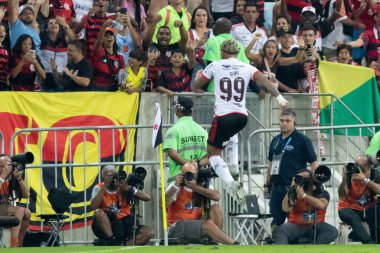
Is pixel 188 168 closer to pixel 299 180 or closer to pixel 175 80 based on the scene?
pixel 299 180

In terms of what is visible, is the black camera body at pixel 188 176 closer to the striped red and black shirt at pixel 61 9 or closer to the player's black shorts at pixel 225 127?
the player's black shorts at pixel 225 127

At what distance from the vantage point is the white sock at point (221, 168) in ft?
67.4

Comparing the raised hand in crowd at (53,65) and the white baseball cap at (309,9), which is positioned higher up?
the white baseball cap at (309,9)

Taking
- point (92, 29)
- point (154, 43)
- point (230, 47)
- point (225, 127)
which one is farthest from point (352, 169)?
point (92, 29)

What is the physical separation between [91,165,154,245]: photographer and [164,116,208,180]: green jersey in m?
0.75

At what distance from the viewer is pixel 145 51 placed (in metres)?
24.2

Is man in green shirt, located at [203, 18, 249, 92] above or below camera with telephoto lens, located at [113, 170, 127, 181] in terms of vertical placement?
above

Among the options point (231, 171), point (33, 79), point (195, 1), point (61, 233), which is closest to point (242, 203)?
point (231, 171)

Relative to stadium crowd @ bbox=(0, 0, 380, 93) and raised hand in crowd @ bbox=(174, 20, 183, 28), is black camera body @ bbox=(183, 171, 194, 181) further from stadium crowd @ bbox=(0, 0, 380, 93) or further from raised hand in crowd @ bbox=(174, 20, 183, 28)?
raised hand in crowd @ bbox=(174, 20, 183, 28)

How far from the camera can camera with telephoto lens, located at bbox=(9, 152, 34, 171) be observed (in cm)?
1998

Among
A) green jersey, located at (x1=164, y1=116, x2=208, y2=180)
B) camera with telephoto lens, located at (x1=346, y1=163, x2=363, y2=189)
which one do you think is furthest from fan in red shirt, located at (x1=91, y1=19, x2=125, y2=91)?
camera with telephoto lens, located at (x1=346, y1=163, x2=363, y2=189)

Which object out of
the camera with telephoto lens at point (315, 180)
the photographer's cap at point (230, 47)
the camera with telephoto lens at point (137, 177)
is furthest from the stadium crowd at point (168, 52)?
the camera with telephoto lens at point (315, 180)

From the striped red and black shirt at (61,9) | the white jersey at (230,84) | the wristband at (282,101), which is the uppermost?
the striped red and black shirt at (61,9)

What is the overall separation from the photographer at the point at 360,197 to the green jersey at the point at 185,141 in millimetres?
2182
